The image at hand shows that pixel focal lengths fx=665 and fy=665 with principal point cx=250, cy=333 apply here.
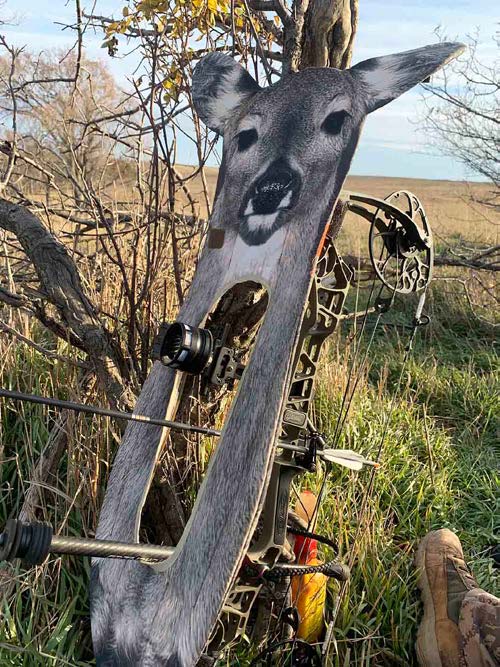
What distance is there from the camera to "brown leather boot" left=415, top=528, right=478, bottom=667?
2.36 m

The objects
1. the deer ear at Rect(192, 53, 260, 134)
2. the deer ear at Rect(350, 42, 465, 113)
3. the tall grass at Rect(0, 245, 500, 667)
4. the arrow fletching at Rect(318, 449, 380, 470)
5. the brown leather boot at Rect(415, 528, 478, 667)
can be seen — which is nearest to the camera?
the deer ear at Rect(350, 42, 465, 113)

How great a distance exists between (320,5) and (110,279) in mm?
1621

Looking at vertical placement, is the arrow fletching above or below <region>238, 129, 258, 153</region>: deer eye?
below

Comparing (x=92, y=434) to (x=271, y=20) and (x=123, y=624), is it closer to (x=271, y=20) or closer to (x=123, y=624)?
(x=123, y=624)

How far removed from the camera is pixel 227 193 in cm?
205

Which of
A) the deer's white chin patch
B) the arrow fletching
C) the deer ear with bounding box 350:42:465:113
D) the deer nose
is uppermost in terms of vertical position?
the deer ear with bounding box 350:42:465:113

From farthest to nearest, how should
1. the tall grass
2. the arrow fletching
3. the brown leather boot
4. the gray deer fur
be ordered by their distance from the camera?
the tall grass
the brown leather boot
the arrow fletching
the gray deer fur

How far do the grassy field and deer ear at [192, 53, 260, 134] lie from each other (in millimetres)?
1150

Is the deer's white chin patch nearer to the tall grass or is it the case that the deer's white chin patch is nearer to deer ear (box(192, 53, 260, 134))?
deer ear (box(192, 53, 260, 134))

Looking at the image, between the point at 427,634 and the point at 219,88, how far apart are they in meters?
2.08

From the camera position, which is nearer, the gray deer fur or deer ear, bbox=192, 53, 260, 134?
the gray deer fur

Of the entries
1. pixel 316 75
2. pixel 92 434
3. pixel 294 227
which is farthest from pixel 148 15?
pixel 92 434

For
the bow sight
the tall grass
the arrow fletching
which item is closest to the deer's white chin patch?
the bow sight

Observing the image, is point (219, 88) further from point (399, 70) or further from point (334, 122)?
point (399, 70)
